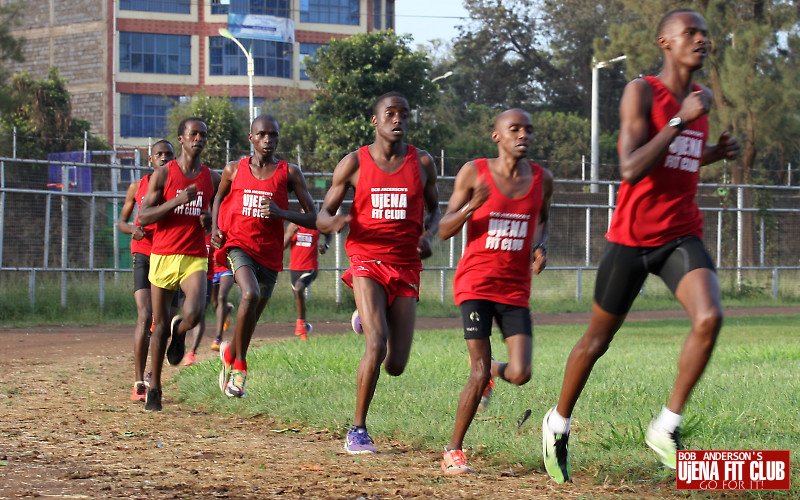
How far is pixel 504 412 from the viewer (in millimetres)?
7367

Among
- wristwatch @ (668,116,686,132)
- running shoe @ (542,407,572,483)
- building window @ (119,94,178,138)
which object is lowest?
running shoe @ (542,407,572,483)

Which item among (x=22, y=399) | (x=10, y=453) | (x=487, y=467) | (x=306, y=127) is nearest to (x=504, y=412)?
(x=487, y=467)

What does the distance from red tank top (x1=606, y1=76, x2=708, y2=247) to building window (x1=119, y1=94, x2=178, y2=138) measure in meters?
47.3

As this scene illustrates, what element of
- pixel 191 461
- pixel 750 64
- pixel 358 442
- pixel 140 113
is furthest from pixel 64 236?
pixel 140 113

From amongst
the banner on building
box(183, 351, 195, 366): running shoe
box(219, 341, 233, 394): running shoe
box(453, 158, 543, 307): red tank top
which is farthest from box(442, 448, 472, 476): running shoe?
the banner on building

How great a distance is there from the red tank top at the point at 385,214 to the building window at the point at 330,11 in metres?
49.3

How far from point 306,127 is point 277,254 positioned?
30240 mm

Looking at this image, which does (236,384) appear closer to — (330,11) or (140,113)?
(140,113)

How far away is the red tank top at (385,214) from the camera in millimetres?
6375

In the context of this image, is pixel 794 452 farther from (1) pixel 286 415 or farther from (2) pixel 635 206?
(1) pixel 286 415

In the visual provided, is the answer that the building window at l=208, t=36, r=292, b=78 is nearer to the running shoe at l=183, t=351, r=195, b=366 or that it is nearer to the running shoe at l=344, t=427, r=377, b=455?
the running shoe at l=183, t=351, r=195, b=366

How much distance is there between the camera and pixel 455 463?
5.58 meters

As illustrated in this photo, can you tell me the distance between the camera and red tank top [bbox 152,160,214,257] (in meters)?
8.30

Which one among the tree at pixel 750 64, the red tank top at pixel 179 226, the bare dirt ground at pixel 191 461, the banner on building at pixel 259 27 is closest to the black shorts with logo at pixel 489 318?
the bare dirt ground at pixel 191 461
